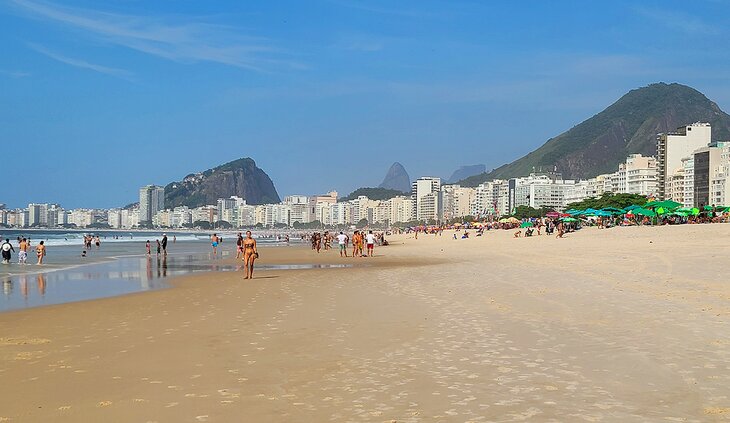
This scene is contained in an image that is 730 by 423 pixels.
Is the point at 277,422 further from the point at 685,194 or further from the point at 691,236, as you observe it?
the point at 685,194

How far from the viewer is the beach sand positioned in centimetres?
537

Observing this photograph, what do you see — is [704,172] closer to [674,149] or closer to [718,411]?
[674,149]

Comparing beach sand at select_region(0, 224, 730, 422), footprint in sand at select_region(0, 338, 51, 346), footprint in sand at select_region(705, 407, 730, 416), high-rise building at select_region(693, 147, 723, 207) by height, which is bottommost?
footprint in sand at select_region(0, 338, 51, 346)

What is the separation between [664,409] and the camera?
520 cm

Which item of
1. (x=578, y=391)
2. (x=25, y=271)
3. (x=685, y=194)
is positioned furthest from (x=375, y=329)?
(x=685, y=194)

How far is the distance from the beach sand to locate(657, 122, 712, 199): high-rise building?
5922 inches

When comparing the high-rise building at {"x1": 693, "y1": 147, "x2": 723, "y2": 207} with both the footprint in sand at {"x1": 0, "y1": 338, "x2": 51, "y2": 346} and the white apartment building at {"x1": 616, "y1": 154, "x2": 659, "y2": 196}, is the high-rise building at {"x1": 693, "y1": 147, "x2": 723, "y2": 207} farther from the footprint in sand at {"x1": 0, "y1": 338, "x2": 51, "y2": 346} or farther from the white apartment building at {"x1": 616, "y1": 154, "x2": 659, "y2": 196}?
the footprint in sand at {"x1": 0, "y1": 338, "x2": 51, "y2": 346}

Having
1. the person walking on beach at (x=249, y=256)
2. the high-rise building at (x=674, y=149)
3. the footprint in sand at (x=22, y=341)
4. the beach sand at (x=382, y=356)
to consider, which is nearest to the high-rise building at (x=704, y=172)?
the high-rise building at (x=674, y=149)

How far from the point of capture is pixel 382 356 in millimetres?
7617

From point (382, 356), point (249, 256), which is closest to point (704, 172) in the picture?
point (249, 256)

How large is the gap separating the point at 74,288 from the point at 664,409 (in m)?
A: 16.7

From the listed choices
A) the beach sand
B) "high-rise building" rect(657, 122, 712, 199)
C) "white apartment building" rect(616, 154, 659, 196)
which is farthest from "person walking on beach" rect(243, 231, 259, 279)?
"white apartment building" rect(616, 154, 659, 196)

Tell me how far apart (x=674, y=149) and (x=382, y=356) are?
539 ft

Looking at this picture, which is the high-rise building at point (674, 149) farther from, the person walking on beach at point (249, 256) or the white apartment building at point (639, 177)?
the person walking on beach at point (249, 256)
